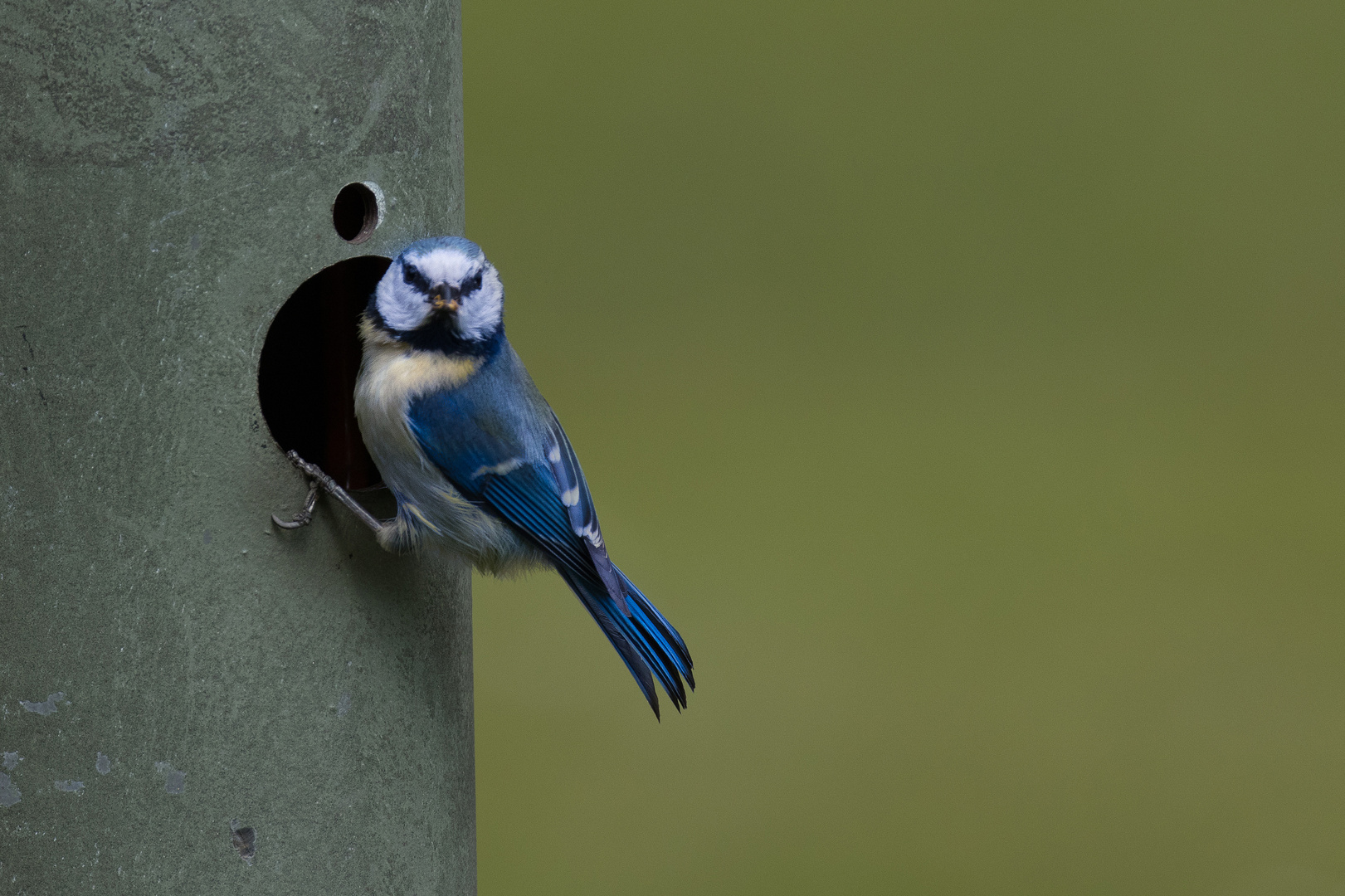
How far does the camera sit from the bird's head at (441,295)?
70.5 inches

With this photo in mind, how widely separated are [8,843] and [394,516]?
587 mm

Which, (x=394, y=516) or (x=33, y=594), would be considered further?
(x=394, y=516)

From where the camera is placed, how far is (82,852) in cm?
181

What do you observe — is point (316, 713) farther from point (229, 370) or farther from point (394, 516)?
point (229, 370)

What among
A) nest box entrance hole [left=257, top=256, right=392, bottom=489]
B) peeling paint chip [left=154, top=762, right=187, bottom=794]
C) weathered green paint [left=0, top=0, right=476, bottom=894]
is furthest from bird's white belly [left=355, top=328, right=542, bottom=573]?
peeling paint chip [left=154, top=762, right=187, bottom=794]

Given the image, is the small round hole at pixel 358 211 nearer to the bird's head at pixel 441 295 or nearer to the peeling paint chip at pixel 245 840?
the bird's head at pixel 441 295

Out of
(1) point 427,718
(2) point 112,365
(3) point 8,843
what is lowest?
(3) point 8,843

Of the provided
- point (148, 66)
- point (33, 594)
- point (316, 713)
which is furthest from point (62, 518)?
point (148, 66)

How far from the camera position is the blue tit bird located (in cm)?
182

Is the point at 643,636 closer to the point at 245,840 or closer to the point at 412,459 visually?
the point at 412,459

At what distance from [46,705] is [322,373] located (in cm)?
59

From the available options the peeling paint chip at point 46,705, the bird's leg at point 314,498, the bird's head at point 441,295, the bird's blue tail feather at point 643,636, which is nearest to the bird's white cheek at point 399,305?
the bird's head at point 441,295

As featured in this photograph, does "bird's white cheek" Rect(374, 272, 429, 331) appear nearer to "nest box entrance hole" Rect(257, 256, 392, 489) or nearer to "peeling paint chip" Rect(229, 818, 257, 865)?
"nest box entrance hole" Rect(257, 256, 392, 489)

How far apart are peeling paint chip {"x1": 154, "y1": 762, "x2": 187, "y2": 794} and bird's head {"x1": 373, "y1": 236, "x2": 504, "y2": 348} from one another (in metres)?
0.57
